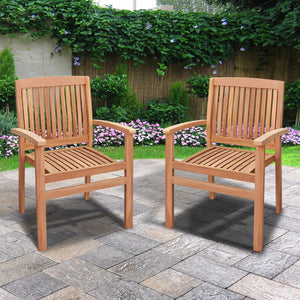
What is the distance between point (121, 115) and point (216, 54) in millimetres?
2426

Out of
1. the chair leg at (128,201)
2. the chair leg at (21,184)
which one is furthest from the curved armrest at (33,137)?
the chair leg at (128,201)

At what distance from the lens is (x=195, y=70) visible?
757 cm

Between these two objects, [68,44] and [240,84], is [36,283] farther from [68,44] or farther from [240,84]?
[68,44]

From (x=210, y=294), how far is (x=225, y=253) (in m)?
0.49

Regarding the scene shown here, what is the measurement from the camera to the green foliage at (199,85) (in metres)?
6.86

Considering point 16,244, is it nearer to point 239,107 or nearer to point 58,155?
point 58,155

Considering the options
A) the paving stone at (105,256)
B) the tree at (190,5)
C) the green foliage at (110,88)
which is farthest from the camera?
the tree at (190,5)

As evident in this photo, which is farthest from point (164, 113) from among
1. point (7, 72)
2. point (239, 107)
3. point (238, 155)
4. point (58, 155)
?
point (58, 155)

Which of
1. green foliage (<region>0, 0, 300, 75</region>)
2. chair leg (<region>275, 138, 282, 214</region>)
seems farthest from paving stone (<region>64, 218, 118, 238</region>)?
green foliage (<region>0, 0, 300, 75</region>)

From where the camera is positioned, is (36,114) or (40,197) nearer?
(40,197)

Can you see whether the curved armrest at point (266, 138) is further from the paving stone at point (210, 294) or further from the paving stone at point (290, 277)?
the paving stone at point (210, 294)

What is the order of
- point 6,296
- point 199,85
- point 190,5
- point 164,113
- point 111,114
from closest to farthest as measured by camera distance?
point 6,296 < point 111,114 < point 164,113 < point 199,85 < point 190,5

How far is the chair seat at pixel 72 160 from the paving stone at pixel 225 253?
2.66ft

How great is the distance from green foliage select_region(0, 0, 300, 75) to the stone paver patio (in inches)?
141
